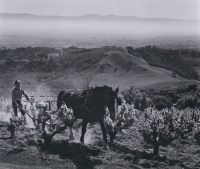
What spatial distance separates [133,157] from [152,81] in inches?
1436

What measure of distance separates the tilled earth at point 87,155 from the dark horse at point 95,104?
81cm

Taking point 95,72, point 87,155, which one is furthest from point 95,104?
point 95,72

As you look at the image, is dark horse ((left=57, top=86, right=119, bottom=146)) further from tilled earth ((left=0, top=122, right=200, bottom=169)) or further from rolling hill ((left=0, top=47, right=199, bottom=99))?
rolling hill ((left=0, top=47, right=199, bottom=99))

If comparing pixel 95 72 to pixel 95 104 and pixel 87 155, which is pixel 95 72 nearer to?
pixel 95 104

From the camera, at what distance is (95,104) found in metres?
13.3

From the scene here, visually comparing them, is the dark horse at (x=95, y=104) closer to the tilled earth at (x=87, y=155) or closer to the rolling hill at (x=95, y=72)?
the tilled earth at (x=87, y=155)

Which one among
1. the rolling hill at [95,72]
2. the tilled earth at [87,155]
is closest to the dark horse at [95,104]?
the tilled earth at [87,155]

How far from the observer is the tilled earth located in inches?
480

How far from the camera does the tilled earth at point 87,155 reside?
12.2 meters

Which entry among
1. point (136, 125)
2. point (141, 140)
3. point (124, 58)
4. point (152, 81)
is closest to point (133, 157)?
point (141, 140)

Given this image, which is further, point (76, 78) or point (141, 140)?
point (76, 78)

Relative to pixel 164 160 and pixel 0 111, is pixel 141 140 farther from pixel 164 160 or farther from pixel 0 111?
pixel 0 111

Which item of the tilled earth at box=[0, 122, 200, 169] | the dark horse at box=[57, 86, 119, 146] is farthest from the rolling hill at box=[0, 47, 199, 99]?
the dark horse at box=[57, 86, 119, 146]

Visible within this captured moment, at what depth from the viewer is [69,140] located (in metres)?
14.6
